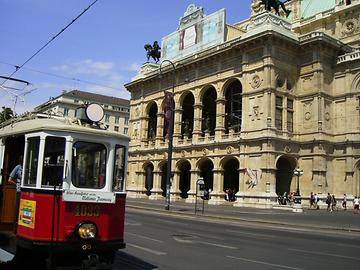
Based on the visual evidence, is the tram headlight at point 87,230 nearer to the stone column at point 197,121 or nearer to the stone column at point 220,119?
the stone column at point 220,119

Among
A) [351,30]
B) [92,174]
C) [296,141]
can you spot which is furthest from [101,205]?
[351,30]

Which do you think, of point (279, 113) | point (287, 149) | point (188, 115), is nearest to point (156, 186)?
point (188, 115)

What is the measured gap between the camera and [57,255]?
708cm

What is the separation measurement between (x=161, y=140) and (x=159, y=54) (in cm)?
1554

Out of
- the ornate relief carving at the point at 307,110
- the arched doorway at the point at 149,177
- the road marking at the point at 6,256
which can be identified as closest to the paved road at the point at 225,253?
the road marking at the point at 6,256

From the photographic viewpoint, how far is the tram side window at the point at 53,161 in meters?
Answer: 7.22

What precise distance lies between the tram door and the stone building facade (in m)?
29.0

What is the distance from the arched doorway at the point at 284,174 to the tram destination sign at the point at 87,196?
3851cm

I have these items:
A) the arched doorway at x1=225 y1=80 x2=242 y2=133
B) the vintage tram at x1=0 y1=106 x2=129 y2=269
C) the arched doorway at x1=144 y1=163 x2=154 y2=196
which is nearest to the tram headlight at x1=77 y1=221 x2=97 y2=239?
the vintage tram at x1=0 y1=106 x2=129 y2=269

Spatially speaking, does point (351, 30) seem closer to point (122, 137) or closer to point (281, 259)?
point (281, 259)

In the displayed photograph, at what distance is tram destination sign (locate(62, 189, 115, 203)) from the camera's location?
7220 mm

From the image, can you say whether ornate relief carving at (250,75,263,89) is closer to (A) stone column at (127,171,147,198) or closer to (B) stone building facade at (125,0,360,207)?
(B) stone building facade at (125,0,360,207)

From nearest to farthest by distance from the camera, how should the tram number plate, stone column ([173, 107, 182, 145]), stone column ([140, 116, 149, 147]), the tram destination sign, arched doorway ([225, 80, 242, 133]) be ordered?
the tram destination sign
the tram number plate
arched doorway ([225, 80, 242, 133])
stone column ([173, 107, 182, 145])
stone column ([140, 116, 149, 147])

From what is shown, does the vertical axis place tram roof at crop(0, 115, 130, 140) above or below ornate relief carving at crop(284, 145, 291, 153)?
below
